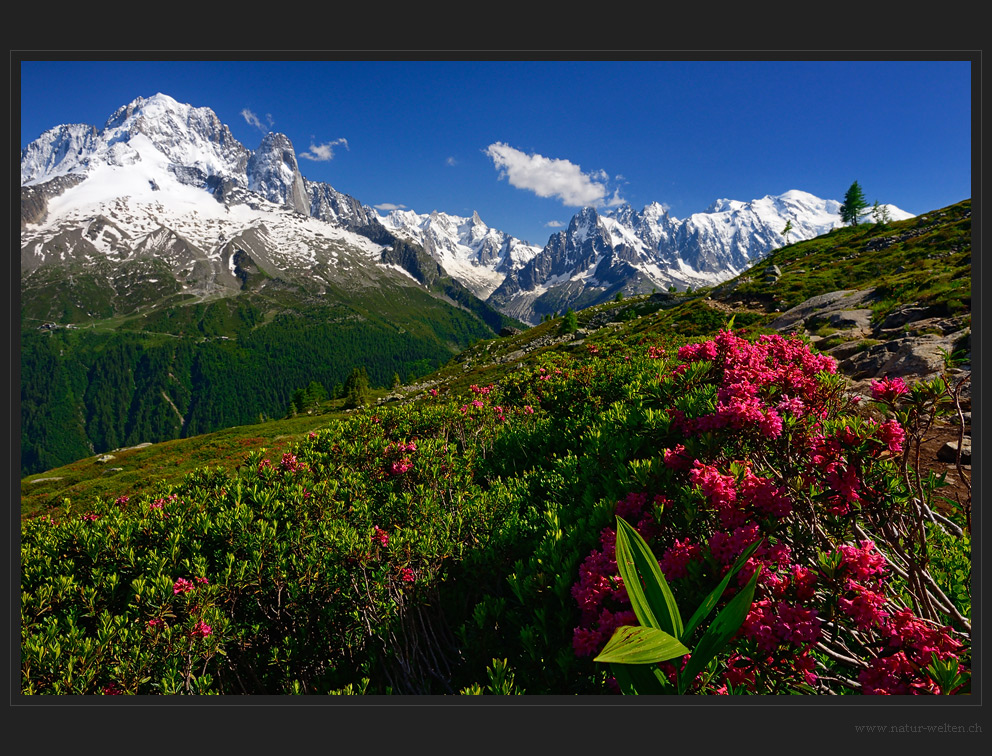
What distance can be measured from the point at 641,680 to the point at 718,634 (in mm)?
494

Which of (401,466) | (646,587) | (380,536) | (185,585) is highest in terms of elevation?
(401,466)

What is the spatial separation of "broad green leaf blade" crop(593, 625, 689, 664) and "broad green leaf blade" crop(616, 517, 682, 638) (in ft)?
0.35

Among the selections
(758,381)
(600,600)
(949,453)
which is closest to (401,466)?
(600,600)

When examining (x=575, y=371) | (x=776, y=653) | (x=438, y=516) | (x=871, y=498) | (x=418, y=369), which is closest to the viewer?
(x=776, y=653)

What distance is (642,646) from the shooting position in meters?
2.00

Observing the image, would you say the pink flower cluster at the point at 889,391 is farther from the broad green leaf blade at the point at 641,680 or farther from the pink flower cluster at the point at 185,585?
the pink flower cluster at the point at 185,585

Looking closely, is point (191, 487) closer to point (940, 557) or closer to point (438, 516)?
point (438, 516)

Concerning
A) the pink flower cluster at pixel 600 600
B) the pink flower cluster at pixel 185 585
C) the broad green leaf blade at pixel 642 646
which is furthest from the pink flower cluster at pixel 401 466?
the broad green leaf blade at pixel 642 646

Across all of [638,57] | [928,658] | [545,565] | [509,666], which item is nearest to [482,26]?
[638,57]

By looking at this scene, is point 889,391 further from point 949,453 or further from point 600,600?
point 949,453

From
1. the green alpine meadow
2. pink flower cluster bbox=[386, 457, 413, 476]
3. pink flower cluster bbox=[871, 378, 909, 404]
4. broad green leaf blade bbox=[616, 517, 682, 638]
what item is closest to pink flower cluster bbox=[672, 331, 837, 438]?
the green alpine meadow

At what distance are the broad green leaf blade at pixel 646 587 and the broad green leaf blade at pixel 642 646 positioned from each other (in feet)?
0.35
